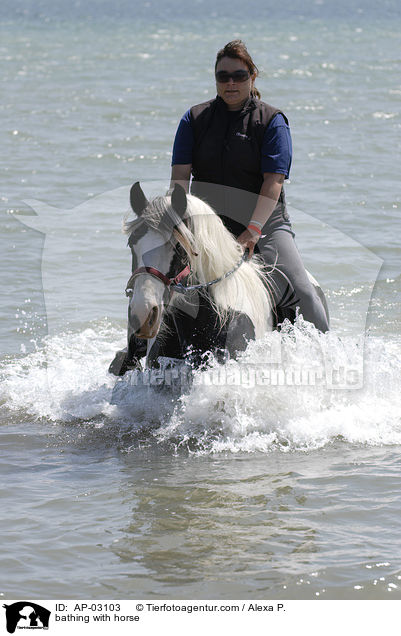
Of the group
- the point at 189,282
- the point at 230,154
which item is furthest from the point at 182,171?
the point at 189,282

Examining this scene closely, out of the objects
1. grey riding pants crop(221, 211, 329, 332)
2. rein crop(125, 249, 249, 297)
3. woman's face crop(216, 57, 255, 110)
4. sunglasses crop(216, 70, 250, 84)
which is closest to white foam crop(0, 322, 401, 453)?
grey riding pants crop(221, 211, 329, 332)

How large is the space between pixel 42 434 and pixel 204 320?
5.01 ft

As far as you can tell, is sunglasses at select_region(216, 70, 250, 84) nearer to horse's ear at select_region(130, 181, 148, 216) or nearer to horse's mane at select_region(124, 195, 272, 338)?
horse's mane at select_region(124, 195, 272, 338)

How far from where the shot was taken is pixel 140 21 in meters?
57.2

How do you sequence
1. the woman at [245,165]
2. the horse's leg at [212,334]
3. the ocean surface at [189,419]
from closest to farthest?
the ocean surface at [189,419] → the horse's leg at [212,334] → the woman at [245,165]

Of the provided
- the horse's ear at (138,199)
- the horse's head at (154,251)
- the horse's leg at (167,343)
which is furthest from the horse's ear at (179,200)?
the horse's leg at (167,343)

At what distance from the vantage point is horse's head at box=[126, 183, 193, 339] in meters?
4.83

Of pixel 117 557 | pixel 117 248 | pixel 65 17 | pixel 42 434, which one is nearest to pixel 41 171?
pixel 117 248

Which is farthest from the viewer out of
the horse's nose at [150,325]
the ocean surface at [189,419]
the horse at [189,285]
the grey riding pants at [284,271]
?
the grey riding pants at [284,271]

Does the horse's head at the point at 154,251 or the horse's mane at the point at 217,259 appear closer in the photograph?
the horse's head at the point at 154,251

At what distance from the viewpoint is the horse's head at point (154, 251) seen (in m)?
4.83

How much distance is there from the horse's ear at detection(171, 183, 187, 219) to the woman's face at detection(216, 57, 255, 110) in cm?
114
